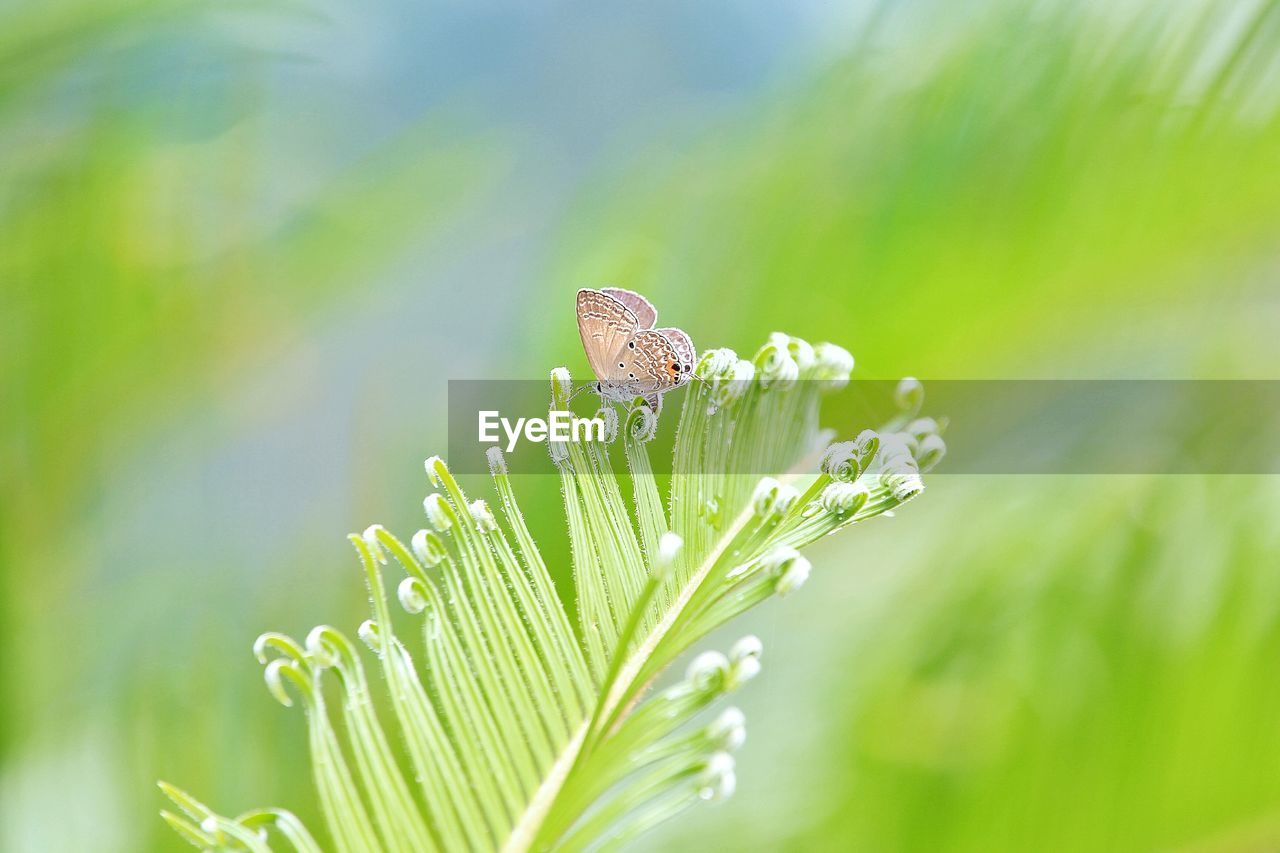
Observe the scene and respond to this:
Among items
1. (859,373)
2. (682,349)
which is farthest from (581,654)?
(859,373)

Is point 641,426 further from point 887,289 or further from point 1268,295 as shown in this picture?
point 1268,295

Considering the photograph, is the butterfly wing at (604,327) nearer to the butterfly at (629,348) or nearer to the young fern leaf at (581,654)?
the butterfly at (629,348)

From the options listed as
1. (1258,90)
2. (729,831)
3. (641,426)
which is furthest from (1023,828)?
(1258,90)

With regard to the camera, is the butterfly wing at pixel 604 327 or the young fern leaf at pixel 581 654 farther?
the butterfly wing at pixel 604 327

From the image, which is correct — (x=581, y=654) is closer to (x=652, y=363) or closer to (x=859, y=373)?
(x=652, y=363)

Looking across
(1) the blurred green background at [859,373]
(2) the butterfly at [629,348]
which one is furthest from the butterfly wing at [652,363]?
(1) the blurred green background at [859,373]

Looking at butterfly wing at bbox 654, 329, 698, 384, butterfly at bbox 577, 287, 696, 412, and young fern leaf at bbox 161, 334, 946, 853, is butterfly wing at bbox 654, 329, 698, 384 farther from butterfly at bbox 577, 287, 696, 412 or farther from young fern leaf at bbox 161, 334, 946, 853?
young fern leaf at bbox 161, 334, 946, 853
